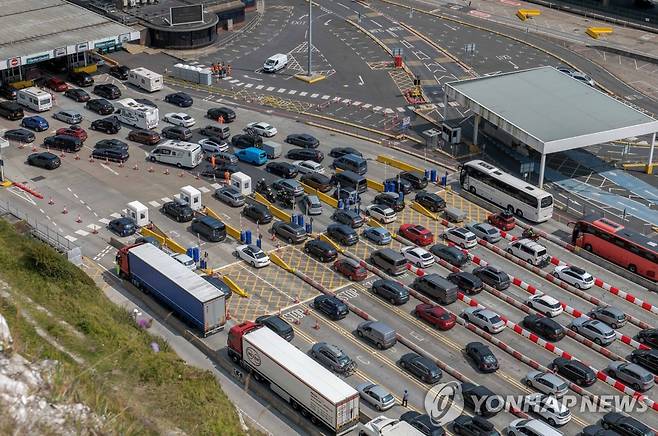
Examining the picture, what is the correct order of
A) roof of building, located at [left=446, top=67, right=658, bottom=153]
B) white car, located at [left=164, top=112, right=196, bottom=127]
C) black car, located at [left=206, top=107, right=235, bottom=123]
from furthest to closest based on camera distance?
black car, located at [left=206, top=107, right=235, bottom=123] → white car, located at [left=164, top=112, right=196, bottom=127] → roof of building, located at [left=446, top=67, right=658, bottom=153]

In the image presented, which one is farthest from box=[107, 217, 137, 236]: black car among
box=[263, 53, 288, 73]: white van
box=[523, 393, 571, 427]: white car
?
box=[263, 53, 288, 73]: white van

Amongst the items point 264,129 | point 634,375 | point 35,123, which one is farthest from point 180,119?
point 634,375

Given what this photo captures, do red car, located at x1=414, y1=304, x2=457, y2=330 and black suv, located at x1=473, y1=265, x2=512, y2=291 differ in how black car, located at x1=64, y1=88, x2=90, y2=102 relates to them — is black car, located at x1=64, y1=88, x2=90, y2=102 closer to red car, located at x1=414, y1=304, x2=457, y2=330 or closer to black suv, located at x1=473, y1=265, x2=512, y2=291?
black suv, located at x1=473, y1=265, x2=512, y2=291

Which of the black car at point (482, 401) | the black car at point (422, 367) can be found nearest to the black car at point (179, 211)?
the black car at point (422, 367)

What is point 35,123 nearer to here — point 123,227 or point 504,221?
point 123,227

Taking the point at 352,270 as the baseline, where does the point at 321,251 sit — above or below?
above

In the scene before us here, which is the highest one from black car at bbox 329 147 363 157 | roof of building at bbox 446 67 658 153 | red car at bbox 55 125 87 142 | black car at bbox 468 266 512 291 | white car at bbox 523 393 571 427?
roof of building at bbox 446 67 658 153

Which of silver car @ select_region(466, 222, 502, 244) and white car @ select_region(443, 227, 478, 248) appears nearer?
white car @ select_region(443, 227, 478, 248)

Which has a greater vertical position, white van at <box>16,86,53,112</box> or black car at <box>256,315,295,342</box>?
white van at <box>16,86,53,112</box>
